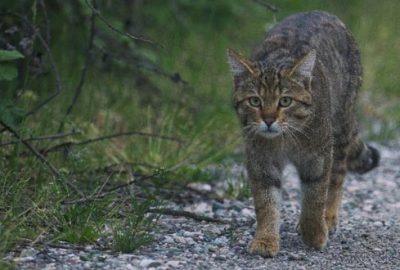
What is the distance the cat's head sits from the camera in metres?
5.04

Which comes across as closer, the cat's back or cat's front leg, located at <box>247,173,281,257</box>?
cat's front leg, located at <box>247,173,281,257</box>

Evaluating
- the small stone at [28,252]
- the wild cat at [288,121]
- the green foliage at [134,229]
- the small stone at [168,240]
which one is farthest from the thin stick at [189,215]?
the small stone at [28,252]

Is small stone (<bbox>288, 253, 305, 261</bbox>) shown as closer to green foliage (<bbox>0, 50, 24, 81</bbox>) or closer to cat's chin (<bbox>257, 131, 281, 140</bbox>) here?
cat's chin (<bbox>257, 131, 281, 140</bbox>)

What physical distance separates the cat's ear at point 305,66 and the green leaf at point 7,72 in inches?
57.2

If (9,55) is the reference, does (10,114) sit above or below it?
below

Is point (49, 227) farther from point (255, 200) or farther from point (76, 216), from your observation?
point (255, 200)

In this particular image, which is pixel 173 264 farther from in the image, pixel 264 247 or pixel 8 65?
pixel 8 65

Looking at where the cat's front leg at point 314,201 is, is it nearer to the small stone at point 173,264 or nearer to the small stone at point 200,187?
the small stone at point 173,264

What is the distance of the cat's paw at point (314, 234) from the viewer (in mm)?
5297

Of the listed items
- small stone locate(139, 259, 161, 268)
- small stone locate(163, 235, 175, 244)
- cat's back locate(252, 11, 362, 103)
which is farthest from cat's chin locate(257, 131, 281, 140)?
small stone locate(139, 259, 161, 268)

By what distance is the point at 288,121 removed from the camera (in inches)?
199

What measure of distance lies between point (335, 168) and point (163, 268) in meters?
1.65

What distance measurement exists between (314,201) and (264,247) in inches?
16.5

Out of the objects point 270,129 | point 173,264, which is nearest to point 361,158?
point 270,129
